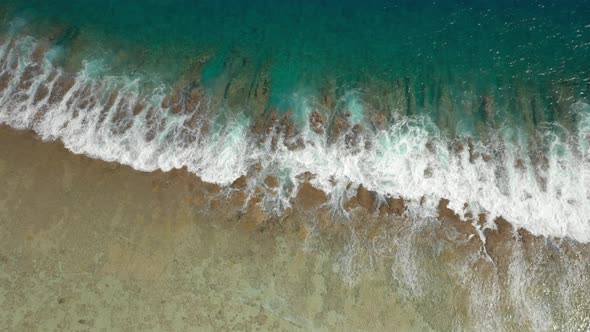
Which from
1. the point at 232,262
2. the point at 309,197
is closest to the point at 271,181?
the point at 309,197

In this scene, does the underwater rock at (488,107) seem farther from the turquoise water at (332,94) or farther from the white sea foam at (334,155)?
the white sea foam at (334,155)

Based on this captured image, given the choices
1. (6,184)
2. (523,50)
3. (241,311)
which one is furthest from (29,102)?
(523,50)

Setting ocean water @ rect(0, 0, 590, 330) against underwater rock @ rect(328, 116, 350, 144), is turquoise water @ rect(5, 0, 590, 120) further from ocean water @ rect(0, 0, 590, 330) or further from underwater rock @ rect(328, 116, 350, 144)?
underwater rock @ rect(328, 116, 350, 144)

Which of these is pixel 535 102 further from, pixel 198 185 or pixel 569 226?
pixel 198 185

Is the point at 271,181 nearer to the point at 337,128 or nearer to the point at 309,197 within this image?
the point at 309,197

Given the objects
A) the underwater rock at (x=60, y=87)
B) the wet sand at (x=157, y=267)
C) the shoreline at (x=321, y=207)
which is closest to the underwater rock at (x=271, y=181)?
the shoreline at (x=321, y=207)

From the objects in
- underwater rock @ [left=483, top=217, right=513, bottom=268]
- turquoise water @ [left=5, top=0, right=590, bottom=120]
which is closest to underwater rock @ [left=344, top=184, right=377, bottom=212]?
underwater rock @ [left=483, top=217, right=513, bottom=268]
